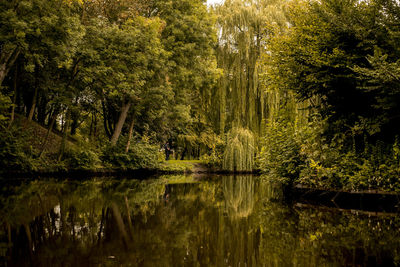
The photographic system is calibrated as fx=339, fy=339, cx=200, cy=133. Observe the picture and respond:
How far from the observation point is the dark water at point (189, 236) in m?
3.16

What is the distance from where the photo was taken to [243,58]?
1967 cm

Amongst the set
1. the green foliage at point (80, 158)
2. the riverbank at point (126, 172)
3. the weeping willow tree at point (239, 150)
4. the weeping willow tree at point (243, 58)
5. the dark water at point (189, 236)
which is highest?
the weeping willow tree at point (243, 58)

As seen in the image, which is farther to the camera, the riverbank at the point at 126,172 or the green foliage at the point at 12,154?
the riverbank at the point at 126,172

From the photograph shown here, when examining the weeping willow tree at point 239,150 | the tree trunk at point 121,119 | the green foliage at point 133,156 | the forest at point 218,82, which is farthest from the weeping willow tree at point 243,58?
the tree trunk at point 121,119

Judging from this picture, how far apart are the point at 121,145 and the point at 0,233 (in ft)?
50.2

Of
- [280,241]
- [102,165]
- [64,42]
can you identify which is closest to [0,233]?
[280,241]

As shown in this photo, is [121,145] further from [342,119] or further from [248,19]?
[342,119]

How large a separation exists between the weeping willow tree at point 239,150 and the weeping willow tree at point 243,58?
1.83 ft

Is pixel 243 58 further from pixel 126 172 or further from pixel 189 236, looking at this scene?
pixel 189 236

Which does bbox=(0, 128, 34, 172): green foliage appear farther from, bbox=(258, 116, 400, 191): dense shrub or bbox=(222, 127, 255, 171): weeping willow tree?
bbox=(222, 127, 255, 171): weeping willow tree

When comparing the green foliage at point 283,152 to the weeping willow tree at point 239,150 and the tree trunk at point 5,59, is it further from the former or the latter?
the tree trunk at point 5,59

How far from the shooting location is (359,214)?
19.8ft

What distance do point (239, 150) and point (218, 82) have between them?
454 cm

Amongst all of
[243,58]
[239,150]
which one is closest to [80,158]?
[239,150]
